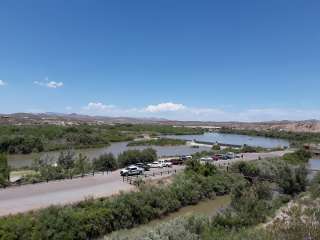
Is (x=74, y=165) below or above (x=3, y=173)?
below

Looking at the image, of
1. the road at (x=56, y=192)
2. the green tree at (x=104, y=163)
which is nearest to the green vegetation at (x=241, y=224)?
the road at (x=56, y=192)

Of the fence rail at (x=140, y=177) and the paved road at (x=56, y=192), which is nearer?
the paved road at (x=56, y=192)

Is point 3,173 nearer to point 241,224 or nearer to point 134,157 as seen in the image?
point 134,157

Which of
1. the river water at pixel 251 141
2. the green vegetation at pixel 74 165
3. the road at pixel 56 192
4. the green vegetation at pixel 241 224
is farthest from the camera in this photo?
the river water at pixel 251 141

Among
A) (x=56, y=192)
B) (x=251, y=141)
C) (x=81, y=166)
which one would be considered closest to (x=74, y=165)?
(x=81, y=166)

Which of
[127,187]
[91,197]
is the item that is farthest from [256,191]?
[91,197]

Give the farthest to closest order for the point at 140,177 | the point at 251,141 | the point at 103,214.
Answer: the point at 251,141
the point at 140,177
the point at 103,214

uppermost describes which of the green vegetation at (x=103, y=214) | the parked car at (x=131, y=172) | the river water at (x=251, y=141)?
the parked car at (x=131, y=172)

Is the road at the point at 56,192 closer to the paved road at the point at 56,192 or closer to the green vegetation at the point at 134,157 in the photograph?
the paved road at the point at 56,192
